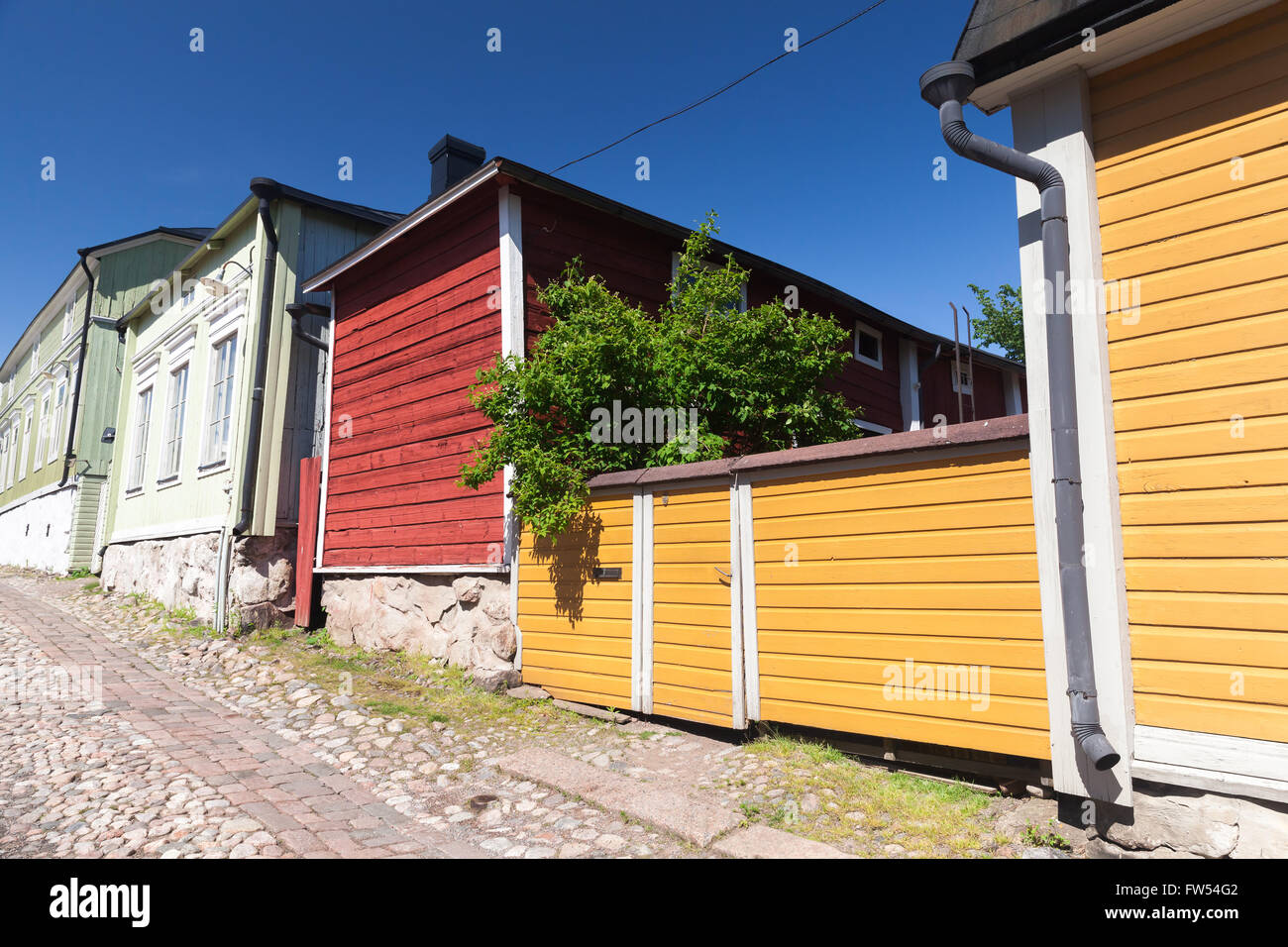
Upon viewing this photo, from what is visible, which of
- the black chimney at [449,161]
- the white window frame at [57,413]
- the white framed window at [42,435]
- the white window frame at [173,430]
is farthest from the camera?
the white framed window at [42,435]

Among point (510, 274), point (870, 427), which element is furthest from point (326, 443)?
point (870, 427)

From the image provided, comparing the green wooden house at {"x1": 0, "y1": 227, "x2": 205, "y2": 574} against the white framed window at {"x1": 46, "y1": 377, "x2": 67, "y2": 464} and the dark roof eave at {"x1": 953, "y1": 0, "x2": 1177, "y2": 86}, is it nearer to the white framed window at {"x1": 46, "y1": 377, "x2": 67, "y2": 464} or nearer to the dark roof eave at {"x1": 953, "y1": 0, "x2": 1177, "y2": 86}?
the white framed window at {"x1": 46, "y1": 377, "x2": 67, "y2": 464}

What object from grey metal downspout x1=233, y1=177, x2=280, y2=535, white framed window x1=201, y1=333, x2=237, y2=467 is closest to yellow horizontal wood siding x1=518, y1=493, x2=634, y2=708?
grey metal downspout x1=233, y1=177, x2=280, y2=535

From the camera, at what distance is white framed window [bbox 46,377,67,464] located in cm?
2002

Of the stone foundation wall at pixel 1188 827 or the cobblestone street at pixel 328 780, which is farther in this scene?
the cobblestone street at pixel 328 780

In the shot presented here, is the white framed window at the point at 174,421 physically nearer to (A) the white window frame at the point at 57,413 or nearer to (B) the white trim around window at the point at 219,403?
(B) the white trim around window at the point at 219,403

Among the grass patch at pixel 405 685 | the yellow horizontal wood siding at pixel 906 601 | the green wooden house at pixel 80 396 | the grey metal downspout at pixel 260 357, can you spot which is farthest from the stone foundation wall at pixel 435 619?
the green wooden house at pixel 80 396

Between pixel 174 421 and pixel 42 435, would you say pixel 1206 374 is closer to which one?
pixel 174 421

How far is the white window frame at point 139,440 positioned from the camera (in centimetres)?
1447

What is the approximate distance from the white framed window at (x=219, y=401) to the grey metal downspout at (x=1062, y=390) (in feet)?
34.3
